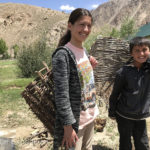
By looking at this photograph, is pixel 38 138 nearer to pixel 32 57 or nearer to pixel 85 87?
pixel 85 87

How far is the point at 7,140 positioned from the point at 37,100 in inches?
17.0

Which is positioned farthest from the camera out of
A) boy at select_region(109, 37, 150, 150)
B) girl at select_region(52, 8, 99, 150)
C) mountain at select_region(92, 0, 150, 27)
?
mountain at select_region(92, 0, 150, 27)

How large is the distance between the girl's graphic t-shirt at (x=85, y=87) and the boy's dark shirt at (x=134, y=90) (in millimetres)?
428

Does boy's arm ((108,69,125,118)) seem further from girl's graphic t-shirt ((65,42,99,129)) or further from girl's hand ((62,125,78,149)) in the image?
girl's hand ((62,125,78,149))

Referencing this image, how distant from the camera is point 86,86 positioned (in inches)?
57.9

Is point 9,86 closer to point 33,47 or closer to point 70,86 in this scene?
point 33,47

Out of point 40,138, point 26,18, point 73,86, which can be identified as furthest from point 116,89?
point 26,18

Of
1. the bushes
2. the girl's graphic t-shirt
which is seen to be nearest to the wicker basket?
the girl's graphic t-shirt

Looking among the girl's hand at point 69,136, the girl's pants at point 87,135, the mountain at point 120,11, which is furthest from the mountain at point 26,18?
the girl's hand at point 69,136

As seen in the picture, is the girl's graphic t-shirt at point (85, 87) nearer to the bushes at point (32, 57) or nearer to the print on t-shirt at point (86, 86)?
the print on t-shirt at point (86, 86)

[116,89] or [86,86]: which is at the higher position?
[86,86]

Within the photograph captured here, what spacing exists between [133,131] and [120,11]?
9037cm

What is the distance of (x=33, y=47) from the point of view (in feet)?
37.0

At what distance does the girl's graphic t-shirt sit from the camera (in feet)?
4.72
